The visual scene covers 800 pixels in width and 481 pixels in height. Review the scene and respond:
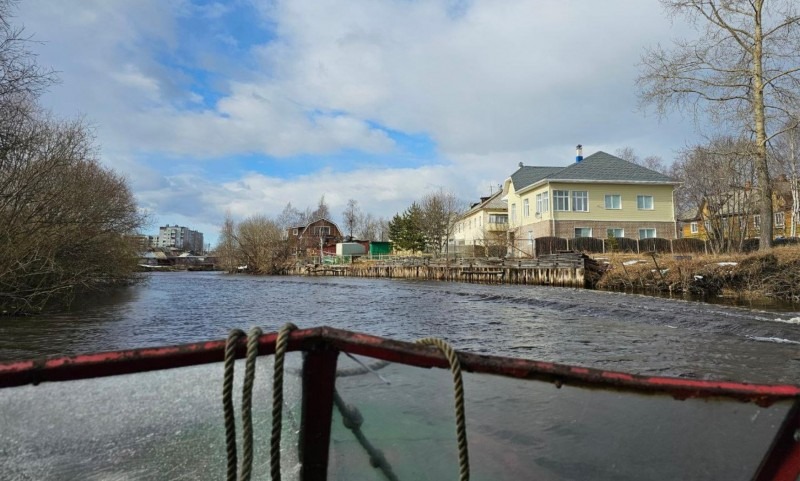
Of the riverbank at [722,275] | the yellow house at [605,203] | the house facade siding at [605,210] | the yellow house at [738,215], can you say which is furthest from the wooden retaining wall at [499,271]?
the yellow house at [738,215]

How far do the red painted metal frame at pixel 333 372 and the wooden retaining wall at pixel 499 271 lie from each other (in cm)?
2375

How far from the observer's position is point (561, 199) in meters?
34.8

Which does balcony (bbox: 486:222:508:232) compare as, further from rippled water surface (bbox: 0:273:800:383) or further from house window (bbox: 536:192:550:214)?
rippled water surface (bbox: 0:273:800:383)

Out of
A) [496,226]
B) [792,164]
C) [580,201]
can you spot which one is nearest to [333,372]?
[580,201]

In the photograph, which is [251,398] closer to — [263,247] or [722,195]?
[722,195]

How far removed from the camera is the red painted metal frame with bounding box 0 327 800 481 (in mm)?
1469

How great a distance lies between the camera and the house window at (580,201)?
34.8 m

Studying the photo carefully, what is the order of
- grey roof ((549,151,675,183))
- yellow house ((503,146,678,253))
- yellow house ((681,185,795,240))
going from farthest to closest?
1. grey roof ((549,151,675,183))
2. yellow house ((503,146,678,253))
3. yellow house ((681,185,795,240))

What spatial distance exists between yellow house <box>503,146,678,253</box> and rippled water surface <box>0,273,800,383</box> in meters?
18.1

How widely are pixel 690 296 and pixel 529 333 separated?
32.6 feet

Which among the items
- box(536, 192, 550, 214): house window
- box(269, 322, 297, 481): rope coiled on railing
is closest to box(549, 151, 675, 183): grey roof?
box(536, 192, 550, 214): house window

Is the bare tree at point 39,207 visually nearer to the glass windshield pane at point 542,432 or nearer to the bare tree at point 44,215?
the bare tree at point 44,215

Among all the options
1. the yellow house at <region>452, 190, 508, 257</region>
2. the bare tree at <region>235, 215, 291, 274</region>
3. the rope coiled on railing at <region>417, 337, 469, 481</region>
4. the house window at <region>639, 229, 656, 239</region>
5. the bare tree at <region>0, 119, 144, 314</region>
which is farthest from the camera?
the bare tree at <region>235, 215, 291, 274</region>

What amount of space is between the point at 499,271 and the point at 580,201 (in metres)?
8.72
